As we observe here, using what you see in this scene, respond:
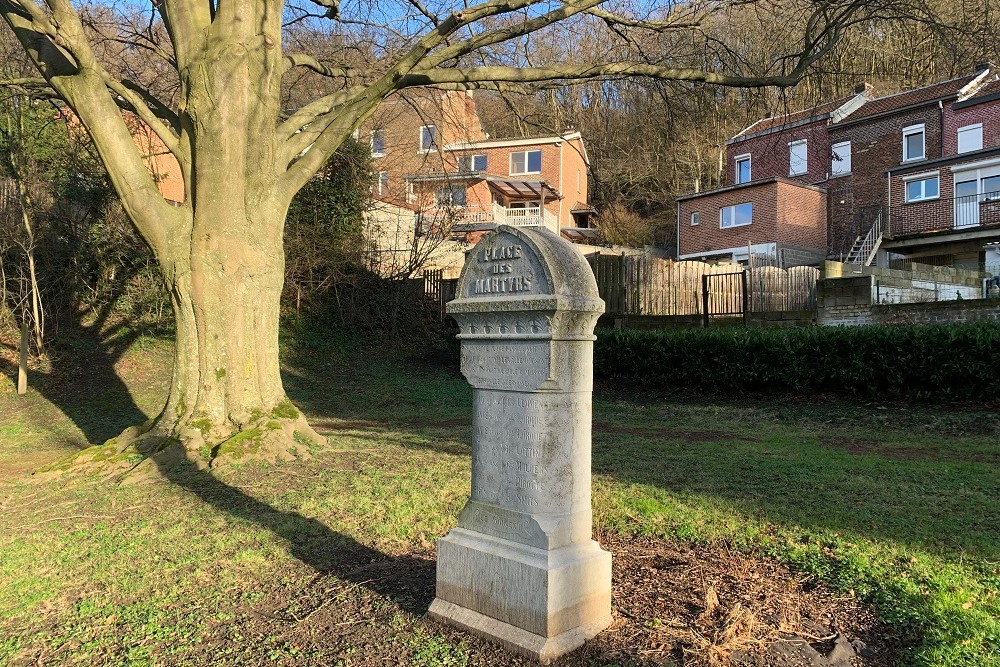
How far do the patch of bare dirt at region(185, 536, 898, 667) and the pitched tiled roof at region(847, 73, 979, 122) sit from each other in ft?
101

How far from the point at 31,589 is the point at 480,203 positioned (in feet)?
127

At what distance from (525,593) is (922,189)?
33450 mm

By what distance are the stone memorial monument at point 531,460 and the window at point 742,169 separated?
36151 mm

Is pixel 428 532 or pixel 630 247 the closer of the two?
pixel 428 532

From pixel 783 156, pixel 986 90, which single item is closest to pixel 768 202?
pixel 783 156

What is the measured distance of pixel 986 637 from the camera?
3.20m

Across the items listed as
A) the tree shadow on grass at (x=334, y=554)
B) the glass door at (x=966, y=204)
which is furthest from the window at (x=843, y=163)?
the tree shadow on grass at (x=334, y=554)

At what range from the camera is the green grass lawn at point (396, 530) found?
3.48m


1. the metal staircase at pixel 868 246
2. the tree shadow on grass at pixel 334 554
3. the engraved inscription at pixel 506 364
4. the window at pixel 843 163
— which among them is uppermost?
the window at pixel 843 163

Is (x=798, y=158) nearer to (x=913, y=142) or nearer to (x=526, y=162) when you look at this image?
(x=913, y=142)

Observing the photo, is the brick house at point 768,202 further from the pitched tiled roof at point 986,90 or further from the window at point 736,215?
the pitched tiled roof at point 986,90

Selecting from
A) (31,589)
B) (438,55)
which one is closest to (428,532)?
(31,589)

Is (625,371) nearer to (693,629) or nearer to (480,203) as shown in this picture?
(693,629)

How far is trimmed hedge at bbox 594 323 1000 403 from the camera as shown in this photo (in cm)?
1078
